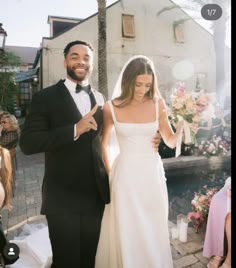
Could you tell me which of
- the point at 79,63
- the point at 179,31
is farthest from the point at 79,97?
the point at 179,31

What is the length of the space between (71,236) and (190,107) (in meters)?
0.66

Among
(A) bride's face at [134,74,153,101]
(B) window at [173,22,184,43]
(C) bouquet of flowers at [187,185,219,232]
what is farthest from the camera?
(C) bouquet of flowers at [187,185,219,232]

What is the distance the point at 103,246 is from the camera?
1.25 meters

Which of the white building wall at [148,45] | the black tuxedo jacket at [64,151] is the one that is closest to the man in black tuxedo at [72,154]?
the black tuxedo jacket at [64,151]

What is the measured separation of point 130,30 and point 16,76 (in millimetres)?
551

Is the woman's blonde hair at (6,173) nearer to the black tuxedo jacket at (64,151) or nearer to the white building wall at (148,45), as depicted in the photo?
the black tuxedo jacket at (64,151)

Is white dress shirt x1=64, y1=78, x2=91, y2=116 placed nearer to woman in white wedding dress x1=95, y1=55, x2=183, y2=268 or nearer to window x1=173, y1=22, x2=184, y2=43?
woman in white wedding dress x1=95, y1=55, x2=183, y2=268

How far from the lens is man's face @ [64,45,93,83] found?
1.02 meters

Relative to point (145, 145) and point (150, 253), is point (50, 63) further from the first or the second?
point (150, 253)

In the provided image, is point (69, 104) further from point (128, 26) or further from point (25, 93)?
point (128, 26)

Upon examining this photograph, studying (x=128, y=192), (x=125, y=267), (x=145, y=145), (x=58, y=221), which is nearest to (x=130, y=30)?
(x=145, y=145)

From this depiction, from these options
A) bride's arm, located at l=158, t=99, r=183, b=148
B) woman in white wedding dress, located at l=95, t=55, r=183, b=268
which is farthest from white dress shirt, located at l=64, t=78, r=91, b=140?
bride's arm, located at l=158, t=99, r=183, b=148

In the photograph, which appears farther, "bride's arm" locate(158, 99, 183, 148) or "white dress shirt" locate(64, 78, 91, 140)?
"bride's arm" locate(158, 99, 183, 148)

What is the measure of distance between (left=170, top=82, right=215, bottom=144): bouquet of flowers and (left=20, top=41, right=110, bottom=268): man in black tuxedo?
0.96 feet
